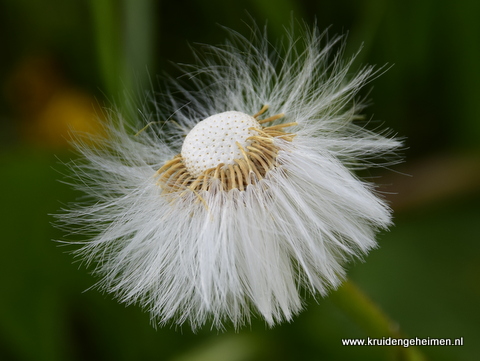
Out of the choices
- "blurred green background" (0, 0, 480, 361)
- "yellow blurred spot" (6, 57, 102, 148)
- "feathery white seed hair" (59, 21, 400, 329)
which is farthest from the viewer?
"yellow blurred spot" (6, 57, 102, 148)

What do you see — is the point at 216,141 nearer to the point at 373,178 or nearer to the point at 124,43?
the point at 124,43

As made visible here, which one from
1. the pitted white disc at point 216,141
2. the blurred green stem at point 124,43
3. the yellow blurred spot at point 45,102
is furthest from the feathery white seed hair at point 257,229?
the yellow blurred spot at point 45,102

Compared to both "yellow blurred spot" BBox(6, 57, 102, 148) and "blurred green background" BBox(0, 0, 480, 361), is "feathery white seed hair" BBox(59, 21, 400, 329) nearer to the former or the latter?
"blurred green background" BBox(0, 0, 480, 361)

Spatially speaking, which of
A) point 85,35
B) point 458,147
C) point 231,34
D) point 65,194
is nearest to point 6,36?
point 85,35

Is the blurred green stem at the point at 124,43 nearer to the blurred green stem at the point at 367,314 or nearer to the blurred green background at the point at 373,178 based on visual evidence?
the blurred green background at the point at 373,178

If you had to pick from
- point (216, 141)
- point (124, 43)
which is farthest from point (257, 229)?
point (124, 43)

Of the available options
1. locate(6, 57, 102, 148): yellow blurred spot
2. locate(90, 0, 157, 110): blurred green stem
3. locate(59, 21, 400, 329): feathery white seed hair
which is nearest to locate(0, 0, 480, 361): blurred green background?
locate(90, 0, 157, 110): blurred green stem

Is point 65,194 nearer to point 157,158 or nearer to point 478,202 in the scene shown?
point 157,158
